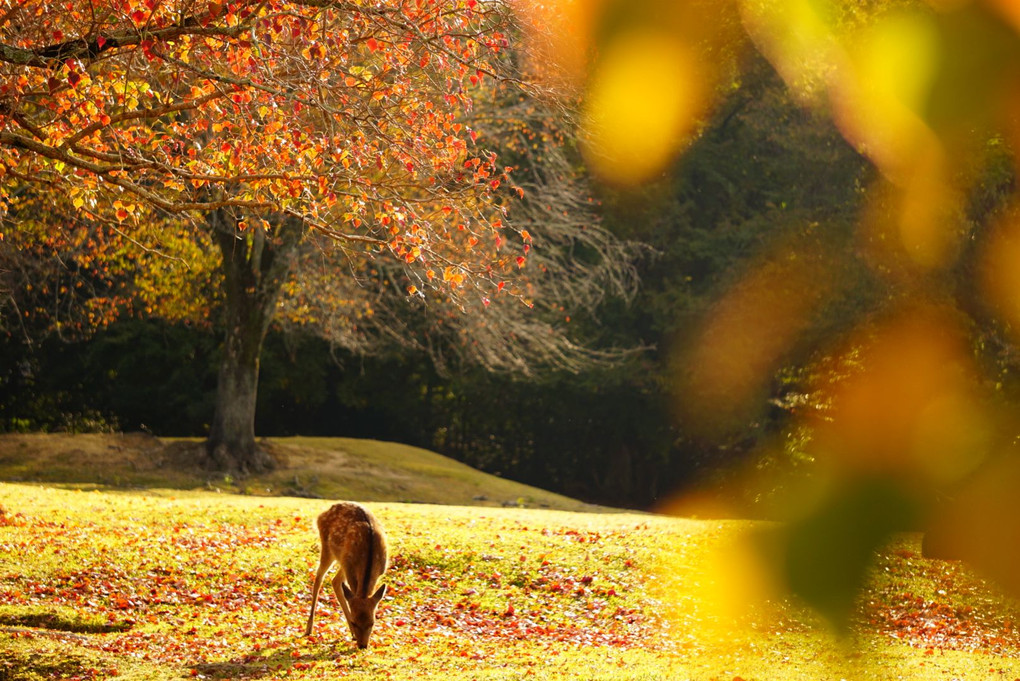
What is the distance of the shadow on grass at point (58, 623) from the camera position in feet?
37.0

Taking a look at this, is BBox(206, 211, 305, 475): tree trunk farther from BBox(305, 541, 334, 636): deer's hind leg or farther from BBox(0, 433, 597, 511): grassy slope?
BBox(305, 541, 334, 636): deer's hind leg

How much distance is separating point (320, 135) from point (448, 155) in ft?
4.57

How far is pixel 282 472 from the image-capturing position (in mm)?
26250

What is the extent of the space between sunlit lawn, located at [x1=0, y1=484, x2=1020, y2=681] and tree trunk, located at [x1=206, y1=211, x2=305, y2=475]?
7.92 m

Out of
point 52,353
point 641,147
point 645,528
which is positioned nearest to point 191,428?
point 52,353

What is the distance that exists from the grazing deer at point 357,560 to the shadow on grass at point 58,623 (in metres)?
2.58

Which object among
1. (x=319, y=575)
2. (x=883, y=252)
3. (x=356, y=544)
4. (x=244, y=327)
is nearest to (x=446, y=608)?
(x=319, y=575)

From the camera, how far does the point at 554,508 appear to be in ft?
87.6

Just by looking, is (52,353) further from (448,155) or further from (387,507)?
(448,155)

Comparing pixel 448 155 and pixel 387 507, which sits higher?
pixel 448 155

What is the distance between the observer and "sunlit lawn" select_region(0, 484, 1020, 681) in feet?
34.7

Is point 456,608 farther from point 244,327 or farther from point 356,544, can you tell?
point 244,327

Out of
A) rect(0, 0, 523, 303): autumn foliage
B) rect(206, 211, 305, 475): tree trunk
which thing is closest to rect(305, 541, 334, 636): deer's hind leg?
rect(0, 0, 523, 303): autumn foliage

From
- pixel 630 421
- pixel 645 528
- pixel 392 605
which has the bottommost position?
pixel 392 605
